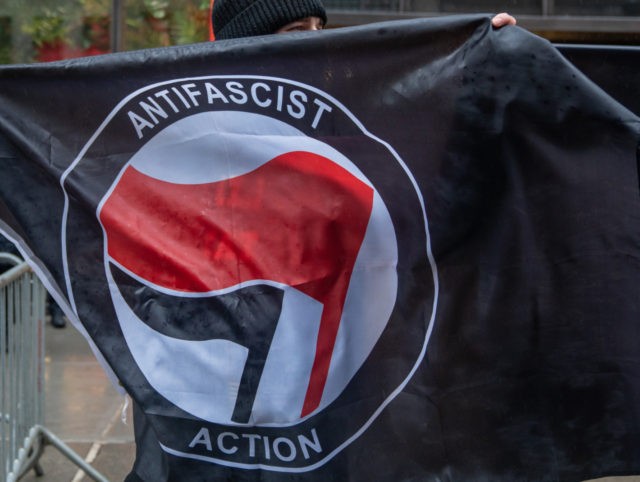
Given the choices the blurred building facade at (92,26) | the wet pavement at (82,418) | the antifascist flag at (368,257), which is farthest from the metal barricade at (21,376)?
the blurred building facade at (92,26)

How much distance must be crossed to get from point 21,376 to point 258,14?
2108 mm

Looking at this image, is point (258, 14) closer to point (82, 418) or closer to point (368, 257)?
point (368, 257)

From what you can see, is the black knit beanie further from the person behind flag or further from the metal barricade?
the metal barricade

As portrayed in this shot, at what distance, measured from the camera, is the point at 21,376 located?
14.6 feet

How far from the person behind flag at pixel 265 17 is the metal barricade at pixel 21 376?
150cm

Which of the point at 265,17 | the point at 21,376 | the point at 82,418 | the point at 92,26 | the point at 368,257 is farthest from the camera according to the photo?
the point at 92,26

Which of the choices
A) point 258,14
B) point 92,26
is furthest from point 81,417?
point 92,26

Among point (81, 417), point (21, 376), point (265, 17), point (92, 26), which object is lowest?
point (81, 417)

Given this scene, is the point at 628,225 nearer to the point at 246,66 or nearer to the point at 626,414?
the point at 626,414

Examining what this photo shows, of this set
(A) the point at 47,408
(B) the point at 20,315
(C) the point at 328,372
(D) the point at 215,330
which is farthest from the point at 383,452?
(A) the point at 47,408

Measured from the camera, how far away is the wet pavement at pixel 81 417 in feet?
16.9

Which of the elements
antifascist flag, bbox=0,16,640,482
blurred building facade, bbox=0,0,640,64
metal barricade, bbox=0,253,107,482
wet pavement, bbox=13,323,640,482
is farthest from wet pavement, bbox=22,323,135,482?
blurred building facade, bbox=0,0,640,64

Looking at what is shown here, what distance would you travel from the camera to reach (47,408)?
6.15 metres

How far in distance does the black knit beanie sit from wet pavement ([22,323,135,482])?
2.17 metres
